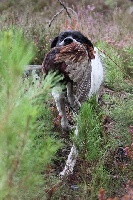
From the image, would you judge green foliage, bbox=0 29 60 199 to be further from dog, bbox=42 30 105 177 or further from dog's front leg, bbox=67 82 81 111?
dog's front leg, bbox=67 82 81 111

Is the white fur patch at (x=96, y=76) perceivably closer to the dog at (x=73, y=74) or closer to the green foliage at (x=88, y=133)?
the dog at (x=73, y=74)

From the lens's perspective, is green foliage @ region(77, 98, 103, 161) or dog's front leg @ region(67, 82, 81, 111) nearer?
green foliage @ region(77, 98, 103, 161)

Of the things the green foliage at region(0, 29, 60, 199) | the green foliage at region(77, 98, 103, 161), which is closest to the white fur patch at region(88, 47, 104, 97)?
the green foliage at region(77, 98, 103, 161)

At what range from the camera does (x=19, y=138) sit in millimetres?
1636

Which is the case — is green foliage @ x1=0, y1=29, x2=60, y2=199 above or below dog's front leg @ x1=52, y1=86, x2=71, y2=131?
above

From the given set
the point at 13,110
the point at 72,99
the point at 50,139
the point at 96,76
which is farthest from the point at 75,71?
the point at 13,110

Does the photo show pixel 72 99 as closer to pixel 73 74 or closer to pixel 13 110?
pixel 73 74

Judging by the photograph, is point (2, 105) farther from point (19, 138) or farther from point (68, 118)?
point (68, 118)

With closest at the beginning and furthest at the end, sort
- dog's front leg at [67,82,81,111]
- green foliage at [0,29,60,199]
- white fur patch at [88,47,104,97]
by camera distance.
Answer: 1. green foliage at [0,29,60,199]
2. dog's front leg at [67,82,81,111]
3. white fur patch at [88,47,104,97]

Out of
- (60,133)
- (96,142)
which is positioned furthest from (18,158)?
(60,133)

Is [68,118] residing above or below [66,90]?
below

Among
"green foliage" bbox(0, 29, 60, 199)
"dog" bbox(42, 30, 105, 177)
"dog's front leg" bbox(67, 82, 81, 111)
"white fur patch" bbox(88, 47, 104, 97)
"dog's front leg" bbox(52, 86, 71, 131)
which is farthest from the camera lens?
"white fur patch" bbox(88, 47, 104, 97)

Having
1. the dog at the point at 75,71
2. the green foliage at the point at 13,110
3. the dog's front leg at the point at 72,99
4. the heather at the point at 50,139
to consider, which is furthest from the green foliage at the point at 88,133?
the green foliage at the point at 13,110

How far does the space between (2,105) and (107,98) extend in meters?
1.87
